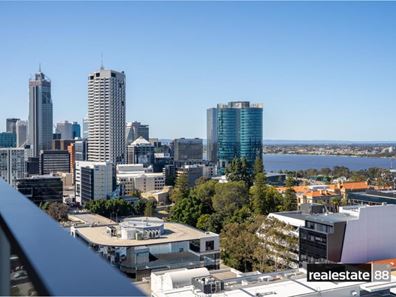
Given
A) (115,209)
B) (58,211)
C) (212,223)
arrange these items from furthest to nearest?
(115,209) < (58,211) < (212,223)

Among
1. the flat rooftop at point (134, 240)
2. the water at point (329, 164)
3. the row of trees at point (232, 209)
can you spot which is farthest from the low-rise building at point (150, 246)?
the water at point (329, 164)

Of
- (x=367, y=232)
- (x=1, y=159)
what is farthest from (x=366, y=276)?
(x=1, y=159)

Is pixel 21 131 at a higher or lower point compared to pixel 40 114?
lower

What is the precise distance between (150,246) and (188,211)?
12.3 ft

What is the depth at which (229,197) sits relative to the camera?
578 inches

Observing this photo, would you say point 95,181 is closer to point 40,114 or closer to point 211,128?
point 40,114

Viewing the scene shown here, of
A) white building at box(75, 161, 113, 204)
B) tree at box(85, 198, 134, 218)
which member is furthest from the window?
white building at box(75, 161, 113, 204)

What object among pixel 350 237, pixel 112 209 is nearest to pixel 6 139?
pixel 112 209

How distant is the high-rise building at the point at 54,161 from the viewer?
102 ft

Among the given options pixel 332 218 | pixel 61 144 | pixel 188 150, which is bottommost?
pixel 332 218

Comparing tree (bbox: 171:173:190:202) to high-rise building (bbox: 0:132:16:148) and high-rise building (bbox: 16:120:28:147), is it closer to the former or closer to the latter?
high-rise building (bbox: 0:132:16:148)

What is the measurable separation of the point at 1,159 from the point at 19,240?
986 inches

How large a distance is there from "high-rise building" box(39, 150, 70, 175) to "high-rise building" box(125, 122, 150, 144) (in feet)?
48.5

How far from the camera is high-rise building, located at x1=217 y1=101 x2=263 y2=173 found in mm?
32281
